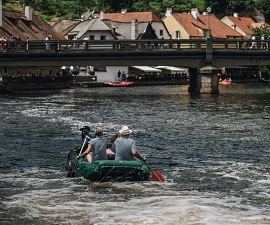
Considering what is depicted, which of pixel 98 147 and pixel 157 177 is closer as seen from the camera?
pixel 98 147

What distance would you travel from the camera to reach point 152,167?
112 feet

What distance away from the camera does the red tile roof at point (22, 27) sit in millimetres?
105125

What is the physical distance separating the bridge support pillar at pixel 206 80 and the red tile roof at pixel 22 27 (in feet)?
88.7

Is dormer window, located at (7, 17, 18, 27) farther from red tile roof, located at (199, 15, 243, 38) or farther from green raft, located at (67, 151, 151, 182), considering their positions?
green raft, located at (67, 151, 151, 182)

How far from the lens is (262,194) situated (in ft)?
90.3

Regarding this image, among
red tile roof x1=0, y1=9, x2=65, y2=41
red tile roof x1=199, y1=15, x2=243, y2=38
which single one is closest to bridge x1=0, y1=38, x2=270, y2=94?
red tile roof x1=0, y1=9, x2=65, y2=41

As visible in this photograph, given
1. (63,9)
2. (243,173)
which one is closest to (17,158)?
(243,173)

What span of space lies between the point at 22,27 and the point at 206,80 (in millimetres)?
34712

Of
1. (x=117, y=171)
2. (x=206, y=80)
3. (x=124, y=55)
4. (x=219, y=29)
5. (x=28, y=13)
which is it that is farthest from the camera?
(x=219, y=29)

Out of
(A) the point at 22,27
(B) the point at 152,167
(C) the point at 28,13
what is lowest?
(B) the point at 152,167

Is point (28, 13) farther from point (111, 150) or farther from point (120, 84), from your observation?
point (111, 150)

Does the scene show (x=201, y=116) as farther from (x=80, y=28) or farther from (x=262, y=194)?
(x=80, y=28)

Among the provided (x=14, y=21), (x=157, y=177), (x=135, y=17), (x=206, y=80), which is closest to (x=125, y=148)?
(x=157, y=177)

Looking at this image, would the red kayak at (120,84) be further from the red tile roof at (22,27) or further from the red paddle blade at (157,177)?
the red paddle blade at (157,177)
